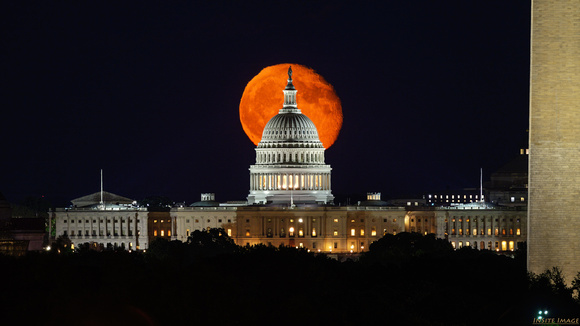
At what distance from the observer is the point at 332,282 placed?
115250 millimetres

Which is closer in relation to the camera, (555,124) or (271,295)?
(555,124)

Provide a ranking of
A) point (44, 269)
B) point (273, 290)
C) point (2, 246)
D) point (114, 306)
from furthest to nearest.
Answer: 1. point (2, 246)
2. point (273, 290)
3. point (44, 269)
4. point (114, 306)

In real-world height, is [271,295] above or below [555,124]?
below

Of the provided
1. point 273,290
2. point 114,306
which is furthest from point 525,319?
point 273,290

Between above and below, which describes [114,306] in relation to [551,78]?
below

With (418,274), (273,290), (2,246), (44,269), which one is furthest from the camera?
(2,246)

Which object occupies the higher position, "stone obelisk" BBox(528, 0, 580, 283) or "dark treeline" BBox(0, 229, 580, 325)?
"stone obelisk" BBox(528, 0, 580, 283)

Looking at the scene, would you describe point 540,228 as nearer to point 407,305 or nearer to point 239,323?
point 239,323

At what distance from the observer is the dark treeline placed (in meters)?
84.7

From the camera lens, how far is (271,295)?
349 feet

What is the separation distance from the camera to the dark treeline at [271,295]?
8469 cm

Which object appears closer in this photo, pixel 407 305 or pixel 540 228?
pixel 540 228

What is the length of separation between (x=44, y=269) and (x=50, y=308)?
19.0 metres

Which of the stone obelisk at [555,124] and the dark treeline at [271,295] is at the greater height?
the stone obelisk at [555,124]
